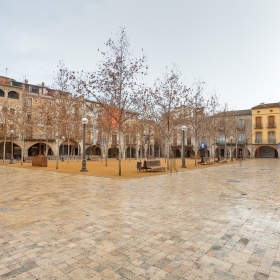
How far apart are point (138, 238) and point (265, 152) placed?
54693 mm

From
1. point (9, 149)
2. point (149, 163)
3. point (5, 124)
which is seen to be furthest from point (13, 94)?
point (149, 163)

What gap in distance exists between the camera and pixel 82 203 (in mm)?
6402

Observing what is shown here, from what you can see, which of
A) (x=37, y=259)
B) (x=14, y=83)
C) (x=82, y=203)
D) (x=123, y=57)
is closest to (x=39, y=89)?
(x=14, y=83)

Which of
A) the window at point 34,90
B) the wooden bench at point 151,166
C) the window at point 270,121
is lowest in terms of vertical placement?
the wooden bench at point 151,166

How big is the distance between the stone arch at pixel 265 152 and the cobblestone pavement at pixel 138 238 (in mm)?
48804

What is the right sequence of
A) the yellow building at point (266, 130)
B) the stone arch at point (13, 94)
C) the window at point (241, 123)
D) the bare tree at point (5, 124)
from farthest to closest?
the window at point (241, 123) < the yellow building at point (266, 130) < the stone arch at point (13, 94) < the bare tree at point (5, 124)

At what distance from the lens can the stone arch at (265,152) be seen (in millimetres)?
48781

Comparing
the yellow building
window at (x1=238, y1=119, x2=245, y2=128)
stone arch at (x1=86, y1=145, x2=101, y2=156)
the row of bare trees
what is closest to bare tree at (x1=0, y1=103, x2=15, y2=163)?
the row of bare trees

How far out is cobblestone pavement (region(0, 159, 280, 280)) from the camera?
9.54ft

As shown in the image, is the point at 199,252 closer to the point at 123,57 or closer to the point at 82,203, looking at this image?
the point at 82,203

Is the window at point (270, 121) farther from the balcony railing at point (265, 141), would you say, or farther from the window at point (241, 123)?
the window at point (241, 123)

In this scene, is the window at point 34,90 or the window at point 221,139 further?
the window at point 221,139

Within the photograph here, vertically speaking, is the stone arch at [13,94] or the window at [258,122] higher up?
the stone arch at [13,94]

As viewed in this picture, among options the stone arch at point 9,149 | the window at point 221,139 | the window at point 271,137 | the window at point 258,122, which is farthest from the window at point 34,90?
the window at point 271,137
